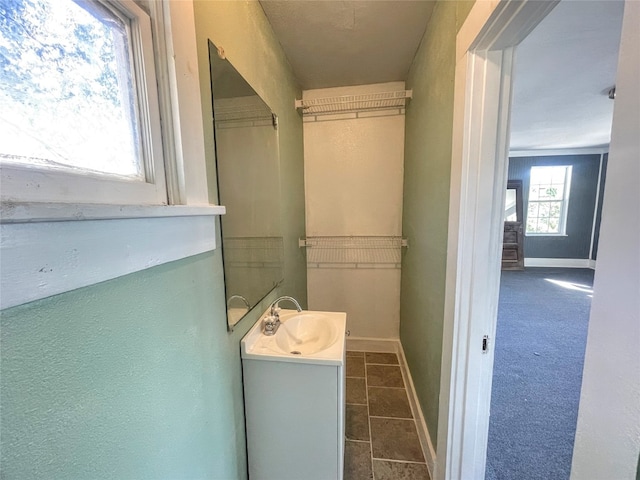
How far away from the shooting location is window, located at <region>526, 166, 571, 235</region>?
5.16 m

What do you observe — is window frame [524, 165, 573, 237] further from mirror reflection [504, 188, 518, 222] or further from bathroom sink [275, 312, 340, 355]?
bathroom sink [275, 312, 340, 355]

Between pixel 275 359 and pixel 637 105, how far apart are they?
3.87 ft

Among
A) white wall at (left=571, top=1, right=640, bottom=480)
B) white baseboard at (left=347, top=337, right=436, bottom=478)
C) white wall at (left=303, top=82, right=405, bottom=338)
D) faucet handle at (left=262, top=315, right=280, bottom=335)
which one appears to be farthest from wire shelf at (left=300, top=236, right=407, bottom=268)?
white wall at (left=571, top=1, right=640, bottom=480)

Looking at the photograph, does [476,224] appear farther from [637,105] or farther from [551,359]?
[551,359]

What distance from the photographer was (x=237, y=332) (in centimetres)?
106

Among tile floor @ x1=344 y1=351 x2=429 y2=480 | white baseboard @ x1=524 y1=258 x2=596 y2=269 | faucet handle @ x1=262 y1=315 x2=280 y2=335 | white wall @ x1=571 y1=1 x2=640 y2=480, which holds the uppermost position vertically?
white wall @ x1=571 y1=1 x2=640 y2=480

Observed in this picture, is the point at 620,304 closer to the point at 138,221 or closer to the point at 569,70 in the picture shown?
the point at 138,221

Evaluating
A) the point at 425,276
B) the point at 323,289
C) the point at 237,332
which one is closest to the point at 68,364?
the point at 237,332

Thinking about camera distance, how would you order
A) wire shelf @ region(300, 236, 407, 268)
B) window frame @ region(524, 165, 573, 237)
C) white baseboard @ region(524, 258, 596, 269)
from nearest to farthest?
wire shelf @ region(300, 236, 407, 268)
window frame @ region(524, 165, 573, 237)
white baseboard @ region(524, 258, 596, 269)

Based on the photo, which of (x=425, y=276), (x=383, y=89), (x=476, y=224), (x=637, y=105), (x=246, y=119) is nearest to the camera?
(x=637, y=105)

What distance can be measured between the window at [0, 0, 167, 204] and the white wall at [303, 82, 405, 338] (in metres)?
1.71

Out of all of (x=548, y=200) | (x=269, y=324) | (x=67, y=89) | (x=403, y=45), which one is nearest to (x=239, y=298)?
(x=269, y=324)

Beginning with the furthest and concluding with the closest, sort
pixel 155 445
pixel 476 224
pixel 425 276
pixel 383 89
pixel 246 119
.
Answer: pixel 383 89 → pixel 425 276 → pixel 246 119 → pixel 476 224 → pixel 155 445

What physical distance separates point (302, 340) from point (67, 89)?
4.23 feet
